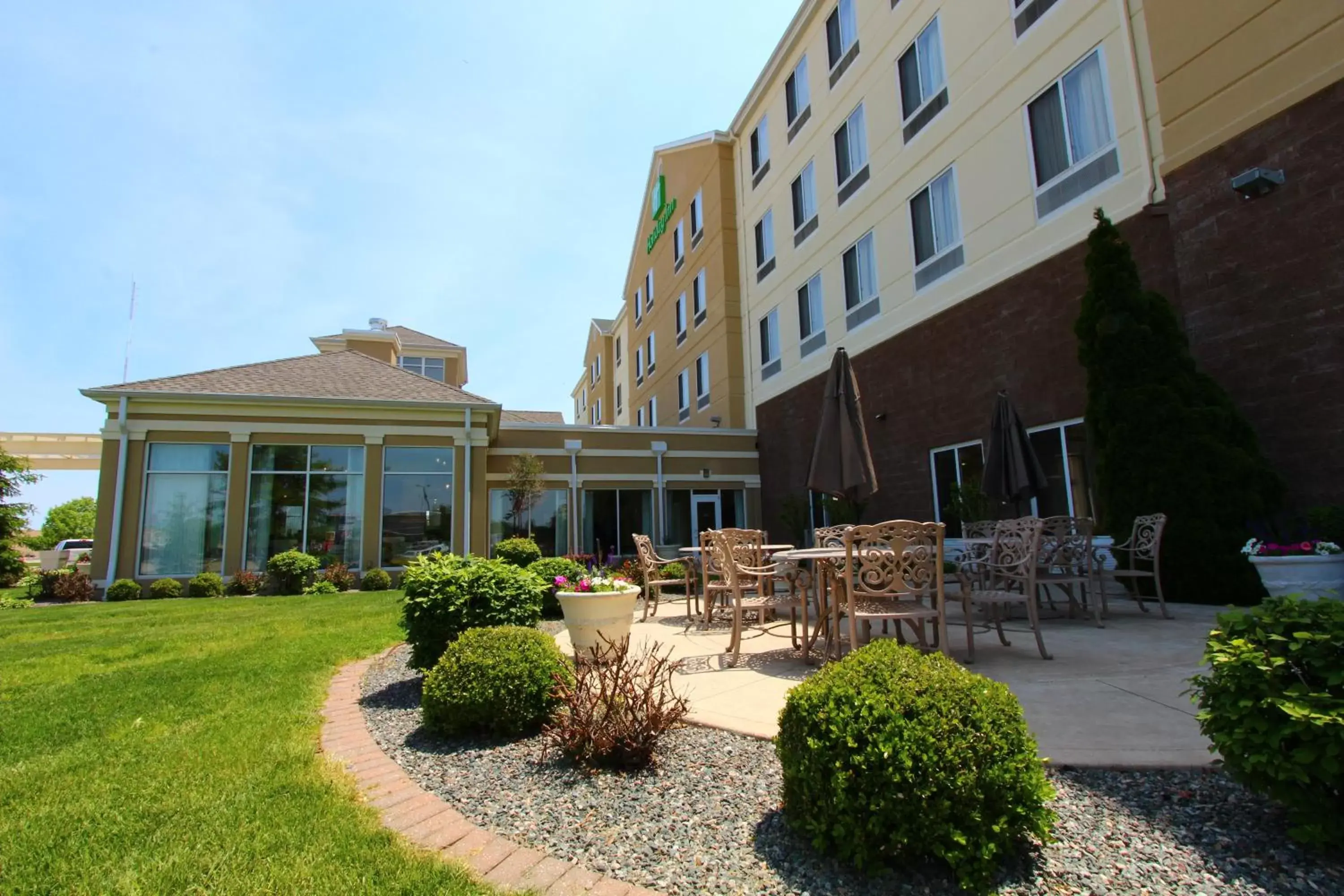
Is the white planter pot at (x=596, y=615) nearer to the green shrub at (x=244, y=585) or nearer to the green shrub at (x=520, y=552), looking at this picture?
the green shrub at (x=520, y=552)

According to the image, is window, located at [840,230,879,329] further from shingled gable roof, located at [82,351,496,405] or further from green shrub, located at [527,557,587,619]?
shingled gable roof, located at [82,351,496,405]

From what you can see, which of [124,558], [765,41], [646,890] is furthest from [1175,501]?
[124,558]

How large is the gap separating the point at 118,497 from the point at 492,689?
1623 cm

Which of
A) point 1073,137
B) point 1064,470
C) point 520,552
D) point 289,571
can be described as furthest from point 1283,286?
point 289,571

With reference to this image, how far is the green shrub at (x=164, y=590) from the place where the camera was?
14.6m

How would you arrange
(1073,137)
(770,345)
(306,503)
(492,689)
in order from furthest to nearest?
1. (770,345)
2. (306,503)
3. (1073,137)
4. (492,689)

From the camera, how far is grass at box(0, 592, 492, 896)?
2.26 m

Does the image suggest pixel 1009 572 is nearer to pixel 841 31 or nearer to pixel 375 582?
pixel 375 582

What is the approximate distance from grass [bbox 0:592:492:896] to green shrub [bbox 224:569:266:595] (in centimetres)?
875

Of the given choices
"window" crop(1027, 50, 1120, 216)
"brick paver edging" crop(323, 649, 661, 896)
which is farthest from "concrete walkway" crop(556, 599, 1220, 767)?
"window" crop(1027, 50, 1120, 216)

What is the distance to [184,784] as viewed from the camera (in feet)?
10.2

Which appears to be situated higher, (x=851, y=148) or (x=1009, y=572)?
(x=851, y=148)

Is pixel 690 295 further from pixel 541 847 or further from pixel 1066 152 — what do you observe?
pixel 541 847

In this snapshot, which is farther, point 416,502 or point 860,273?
point 416,502
